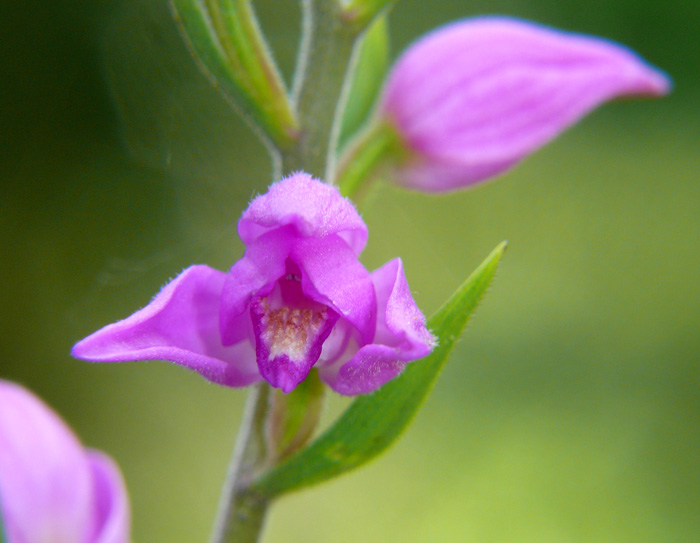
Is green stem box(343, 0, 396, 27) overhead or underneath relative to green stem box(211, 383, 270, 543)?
overhead

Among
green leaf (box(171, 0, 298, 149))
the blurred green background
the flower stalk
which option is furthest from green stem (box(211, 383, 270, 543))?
the blurred green background

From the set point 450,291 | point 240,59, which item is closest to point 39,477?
point 240,59

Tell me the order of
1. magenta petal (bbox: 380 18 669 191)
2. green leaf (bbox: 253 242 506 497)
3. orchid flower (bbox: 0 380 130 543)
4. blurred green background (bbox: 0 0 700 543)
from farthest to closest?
blurred green background (bbox: 0 0 700 543)
magenta petal (bbox: 380 18 669 191)
orchid flower (bbox: 0 380 130 543)
green leaf (bbox: 253 242 506 497)

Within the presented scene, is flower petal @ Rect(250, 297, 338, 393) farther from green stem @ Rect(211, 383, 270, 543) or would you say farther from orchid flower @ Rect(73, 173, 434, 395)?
green stem @ Rect(211, 383, 270, 543)

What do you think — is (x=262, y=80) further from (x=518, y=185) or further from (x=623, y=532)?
(x=518, y=185)

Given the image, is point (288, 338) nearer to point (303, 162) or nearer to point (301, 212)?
point (301, 212)

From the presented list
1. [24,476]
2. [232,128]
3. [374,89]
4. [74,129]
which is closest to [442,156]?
A: [374,89]
